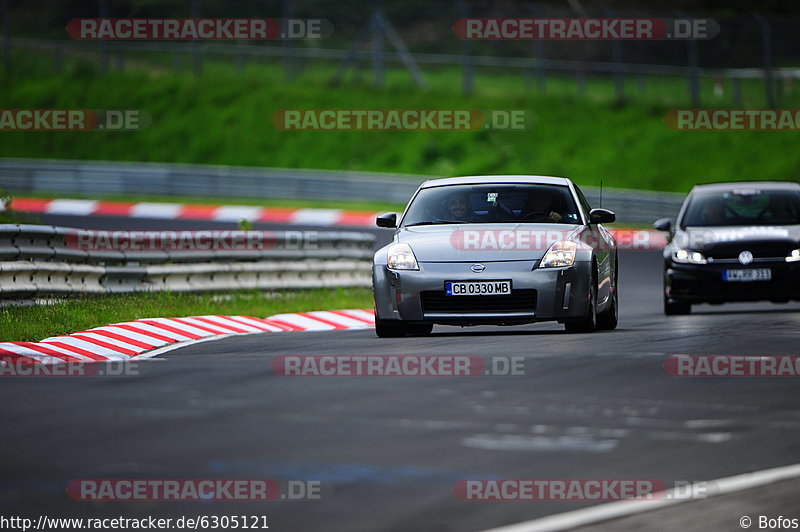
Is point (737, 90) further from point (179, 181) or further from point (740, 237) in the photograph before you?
point (740, 237)

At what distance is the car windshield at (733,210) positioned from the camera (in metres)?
18.0

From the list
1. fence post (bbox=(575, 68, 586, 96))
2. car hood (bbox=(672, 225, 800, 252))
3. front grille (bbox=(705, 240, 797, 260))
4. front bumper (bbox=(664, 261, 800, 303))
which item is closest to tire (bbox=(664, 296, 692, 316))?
front bumper (bbox=(664, 261, 800, 303))

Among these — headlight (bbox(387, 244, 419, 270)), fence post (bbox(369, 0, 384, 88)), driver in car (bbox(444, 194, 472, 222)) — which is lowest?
headlight (bbox(387, 244, 419, 270))

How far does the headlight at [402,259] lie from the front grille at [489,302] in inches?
11.6

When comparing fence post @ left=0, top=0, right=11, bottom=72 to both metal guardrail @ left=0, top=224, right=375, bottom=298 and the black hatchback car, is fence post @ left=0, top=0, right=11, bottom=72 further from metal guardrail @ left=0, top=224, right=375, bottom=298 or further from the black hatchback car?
the black hatchback car

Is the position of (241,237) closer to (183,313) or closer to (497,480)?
(183,313)

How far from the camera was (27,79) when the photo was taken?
50.8 metres

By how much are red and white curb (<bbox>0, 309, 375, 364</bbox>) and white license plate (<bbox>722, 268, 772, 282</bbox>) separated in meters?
3.97

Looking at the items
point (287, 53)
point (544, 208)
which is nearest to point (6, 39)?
point (287, 53)

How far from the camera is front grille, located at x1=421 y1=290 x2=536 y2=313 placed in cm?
1306

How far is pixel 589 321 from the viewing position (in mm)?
13680

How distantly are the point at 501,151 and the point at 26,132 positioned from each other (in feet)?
51.9

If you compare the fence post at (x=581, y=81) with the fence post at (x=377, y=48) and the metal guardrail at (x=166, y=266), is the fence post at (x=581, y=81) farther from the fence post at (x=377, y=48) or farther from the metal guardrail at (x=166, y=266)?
the metal guardrail at (x=166, y=266)

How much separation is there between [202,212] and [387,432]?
28.8m
